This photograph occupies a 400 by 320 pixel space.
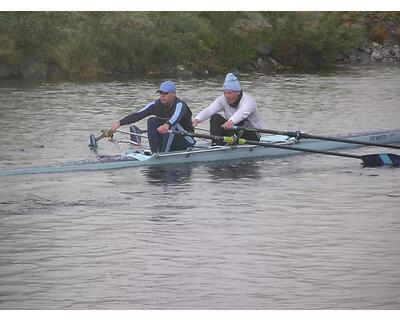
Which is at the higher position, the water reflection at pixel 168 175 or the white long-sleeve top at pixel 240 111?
the white long-sleeve top at pixel 240 111

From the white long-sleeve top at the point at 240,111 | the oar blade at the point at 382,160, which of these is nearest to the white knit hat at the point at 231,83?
the white long-sleeve top at the point at 240,111

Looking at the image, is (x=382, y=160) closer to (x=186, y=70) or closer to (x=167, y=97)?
(x=167, y=97)

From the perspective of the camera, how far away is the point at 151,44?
1482cm

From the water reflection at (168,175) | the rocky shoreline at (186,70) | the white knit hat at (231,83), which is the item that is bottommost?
the water reflection at (168,175)

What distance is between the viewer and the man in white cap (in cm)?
1045

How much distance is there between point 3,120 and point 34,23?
1.30 metres

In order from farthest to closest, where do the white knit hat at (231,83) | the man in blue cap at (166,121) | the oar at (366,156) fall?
the white knit hat at (231,83)
the oar at (366,156)
the man in blue cap at (166,121)

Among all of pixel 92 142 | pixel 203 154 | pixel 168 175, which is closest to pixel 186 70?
pixel 92 142

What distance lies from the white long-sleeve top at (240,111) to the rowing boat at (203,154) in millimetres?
230

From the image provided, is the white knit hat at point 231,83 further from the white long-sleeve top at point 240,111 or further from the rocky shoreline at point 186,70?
the rocky shoreline at point 186,70

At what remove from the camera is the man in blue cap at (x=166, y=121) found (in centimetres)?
1019

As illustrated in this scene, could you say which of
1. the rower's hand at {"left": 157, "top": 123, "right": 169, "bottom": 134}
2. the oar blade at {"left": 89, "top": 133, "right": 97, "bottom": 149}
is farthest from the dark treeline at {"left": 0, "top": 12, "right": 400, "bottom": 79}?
the rower's hand at {"left": 157, "top": 123, "right": 169, "bottom": 134}

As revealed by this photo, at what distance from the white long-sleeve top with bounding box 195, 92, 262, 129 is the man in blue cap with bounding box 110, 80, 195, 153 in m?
0.33

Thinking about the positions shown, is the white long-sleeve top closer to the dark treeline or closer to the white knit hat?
the white knit hat
